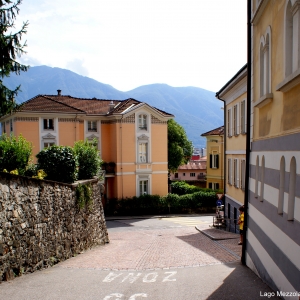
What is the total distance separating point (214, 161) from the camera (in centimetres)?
4556

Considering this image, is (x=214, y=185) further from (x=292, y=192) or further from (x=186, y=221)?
(x=292, y=192)

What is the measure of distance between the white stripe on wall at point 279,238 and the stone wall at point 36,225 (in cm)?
598

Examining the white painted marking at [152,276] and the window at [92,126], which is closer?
the white painted marking at [152,276]

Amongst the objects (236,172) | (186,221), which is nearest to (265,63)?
(236,172)

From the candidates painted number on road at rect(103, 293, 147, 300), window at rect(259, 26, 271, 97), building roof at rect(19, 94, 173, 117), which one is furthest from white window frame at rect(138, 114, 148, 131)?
painted number on road at rect(103, 293, 147, 300)

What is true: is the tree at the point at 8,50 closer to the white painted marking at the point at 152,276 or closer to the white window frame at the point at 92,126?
the white painted marking at the point at 152,276

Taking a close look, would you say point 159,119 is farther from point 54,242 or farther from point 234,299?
point 234,299

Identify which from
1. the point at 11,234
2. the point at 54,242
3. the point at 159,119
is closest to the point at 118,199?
the point at 159,119

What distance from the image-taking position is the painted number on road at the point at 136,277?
1034 centimetres

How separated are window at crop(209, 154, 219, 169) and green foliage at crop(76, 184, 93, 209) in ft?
91.8

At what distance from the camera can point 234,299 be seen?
8.07 meters

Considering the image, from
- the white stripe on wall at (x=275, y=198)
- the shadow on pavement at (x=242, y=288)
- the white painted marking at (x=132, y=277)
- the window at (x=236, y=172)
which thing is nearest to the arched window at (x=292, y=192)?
the white stripe on wall at (x=275, y=198)

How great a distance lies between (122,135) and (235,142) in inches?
731

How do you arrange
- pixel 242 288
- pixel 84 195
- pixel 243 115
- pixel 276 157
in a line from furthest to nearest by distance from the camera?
pixel 243 115 → pixel 84 195 → pixel 242 288 → pixel 276 157
